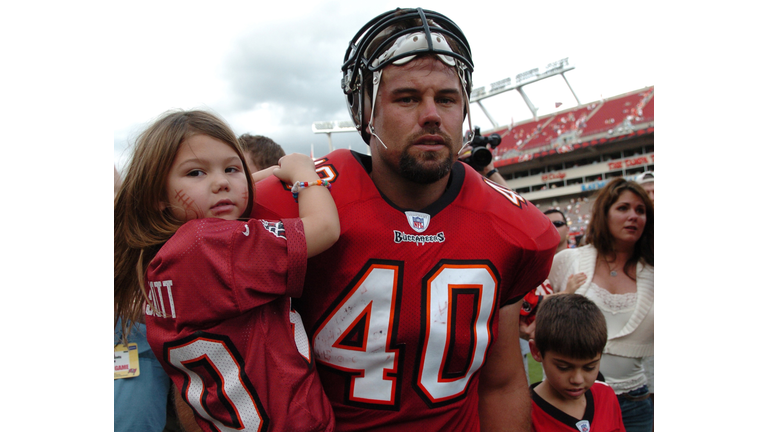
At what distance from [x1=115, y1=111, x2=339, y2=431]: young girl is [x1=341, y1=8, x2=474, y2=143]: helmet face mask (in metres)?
0.53

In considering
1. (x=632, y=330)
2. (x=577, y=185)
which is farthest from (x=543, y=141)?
(x=632, y=330)

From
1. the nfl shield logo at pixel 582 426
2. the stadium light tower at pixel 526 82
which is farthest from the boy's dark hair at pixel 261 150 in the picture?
the stadium light tower at pixel 526 82

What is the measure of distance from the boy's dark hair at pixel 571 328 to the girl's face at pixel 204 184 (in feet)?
5.68

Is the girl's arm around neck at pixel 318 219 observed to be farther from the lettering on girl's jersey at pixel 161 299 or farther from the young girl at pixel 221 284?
the lettering on girl's jersey at pixel 161 299

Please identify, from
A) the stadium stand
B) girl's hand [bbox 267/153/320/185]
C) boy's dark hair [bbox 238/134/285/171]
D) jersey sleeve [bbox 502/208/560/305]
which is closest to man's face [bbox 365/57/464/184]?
girl's hand [bbox 267/153/320/185]

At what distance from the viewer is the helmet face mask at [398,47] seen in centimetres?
162

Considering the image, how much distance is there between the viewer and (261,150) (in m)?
3.35

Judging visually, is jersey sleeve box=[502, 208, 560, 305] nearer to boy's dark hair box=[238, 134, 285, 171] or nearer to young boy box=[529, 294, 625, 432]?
young boy box=[529, 294, 625, 432]

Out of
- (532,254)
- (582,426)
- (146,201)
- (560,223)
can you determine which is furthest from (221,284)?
(560,223)

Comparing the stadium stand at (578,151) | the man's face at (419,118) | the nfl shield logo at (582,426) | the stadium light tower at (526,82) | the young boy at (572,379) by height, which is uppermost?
the stadium light tower at (526,82)

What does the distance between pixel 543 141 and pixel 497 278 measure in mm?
43495

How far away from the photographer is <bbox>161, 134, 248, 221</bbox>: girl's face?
144 centimetres

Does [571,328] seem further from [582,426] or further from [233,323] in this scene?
[233,323]

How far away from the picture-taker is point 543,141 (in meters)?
42.1
